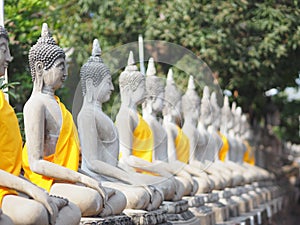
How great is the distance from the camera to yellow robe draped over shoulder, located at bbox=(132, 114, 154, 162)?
9.25 meters

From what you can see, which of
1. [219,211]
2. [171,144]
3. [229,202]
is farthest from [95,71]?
[229,202]

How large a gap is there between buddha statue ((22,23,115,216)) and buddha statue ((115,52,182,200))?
1.92 m

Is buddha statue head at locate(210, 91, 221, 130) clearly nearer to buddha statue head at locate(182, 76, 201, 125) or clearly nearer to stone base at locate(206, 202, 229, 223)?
buddha statue head at locate(182, 76, 201, 125)

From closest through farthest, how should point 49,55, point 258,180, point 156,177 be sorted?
point 49,55
point 156,177
point 258,180

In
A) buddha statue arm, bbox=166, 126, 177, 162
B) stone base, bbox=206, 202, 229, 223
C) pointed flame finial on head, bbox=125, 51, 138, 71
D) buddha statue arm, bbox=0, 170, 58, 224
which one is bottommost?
stone base, bbox=206, 202, 229, 223

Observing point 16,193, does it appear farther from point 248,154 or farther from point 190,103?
point 248,154

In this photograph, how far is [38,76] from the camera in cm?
703

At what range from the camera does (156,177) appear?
9.20m

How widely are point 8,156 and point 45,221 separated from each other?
51cm

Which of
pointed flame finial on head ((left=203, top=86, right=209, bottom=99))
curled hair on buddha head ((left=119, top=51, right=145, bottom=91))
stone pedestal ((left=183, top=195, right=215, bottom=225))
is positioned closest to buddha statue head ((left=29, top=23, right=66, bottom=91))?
curled hair on buddha head ((left=119, top=51, right=145, bottom=91))

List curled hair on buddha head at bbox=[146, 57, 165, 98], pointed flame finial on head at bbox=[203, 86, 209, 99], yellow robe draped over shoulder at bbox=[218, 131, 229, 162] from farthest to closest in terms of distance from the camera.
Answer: yellow robe draped over shoulder at bbox=[218, 131, 229, 162] < pointed flame finial on head at bbox=[203, 86, 209, 99] < curled hair on buddha head at bbox=[146, 57, 165, 98]

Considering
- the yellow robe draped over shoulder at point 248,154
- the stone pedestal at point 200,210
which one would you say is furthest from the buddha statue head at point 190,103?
the yellow robe draped over shoulder at point 248,154

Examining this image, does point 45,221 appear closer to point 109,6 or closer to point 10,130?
point 10,130

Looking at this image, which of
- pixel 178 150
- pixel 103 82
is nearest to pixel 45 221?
pixel 103 82
